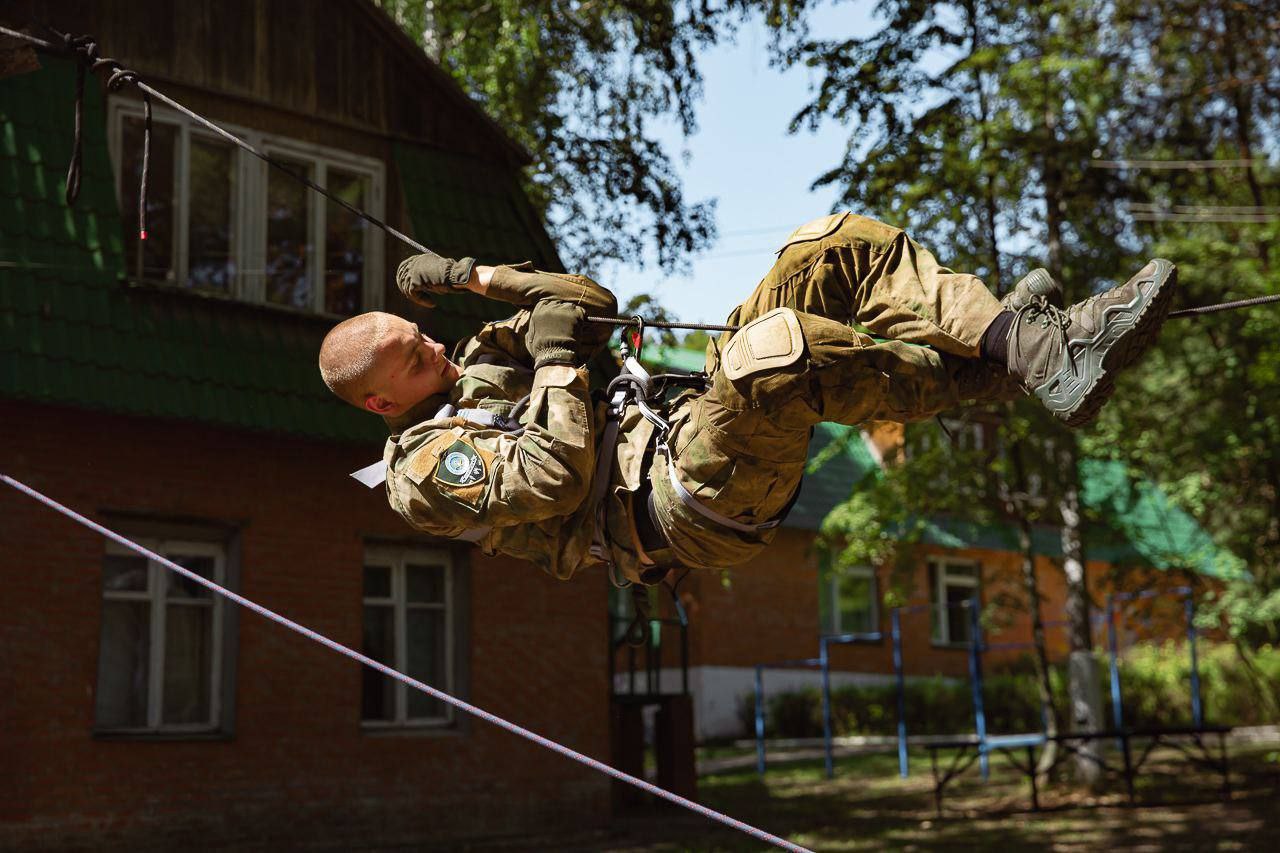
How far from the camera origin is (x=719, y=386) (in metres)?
4.74

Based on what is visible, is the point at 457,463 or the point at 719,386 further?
the point at 457,463

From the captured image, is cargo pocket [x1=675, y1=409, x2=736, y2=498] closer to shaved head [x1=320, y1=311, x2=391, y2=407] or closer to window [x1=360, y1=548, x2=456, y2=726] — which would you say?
shaved head [x1=320, y1=311, x2=391, y2=407]

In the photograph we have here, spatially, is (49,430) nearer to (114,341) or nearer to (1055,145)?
(114,341)

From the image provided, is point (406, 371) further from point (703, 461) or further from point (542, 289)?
point (703, 461)

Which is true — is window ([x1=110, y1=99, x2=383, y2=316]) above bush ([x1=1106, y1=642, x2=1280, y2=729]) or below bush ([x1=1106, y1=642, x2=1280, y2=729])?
above

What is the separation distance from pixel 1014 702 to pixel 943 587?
438cm

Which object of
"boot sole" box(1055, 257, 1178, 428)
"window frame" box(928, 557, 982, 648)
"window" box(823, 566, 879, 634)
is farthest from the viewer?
"window frame" box(928, 557, 982, 648)

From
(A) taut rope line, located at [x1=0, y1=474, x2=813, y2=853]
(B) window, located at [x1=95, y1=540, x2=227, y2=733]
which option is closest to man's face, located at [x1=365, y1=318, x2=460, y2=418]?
(A) taut rope line, located at [x1=0, y1=474, x2=813, y2=853]

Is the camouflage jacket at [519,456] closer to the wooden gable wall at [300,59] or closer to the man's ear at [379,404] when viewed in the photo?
the man's ear at [379,404]

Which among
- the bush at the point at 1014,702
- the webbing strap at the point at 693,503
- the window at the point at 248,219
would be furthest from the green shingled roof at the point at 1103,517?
the webbing strap at the point at 693,503

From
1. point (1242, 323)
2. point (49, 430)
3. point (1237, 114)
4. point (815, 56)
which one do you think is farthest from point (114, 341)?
point (1237, 114)

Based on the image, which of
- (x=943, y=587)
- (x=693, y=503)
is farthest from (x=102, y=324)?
(x=943, y=587)

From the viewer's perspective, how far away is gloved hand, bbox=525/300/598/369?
5.05 metres

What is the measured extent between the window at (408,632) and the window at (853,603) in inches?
600
